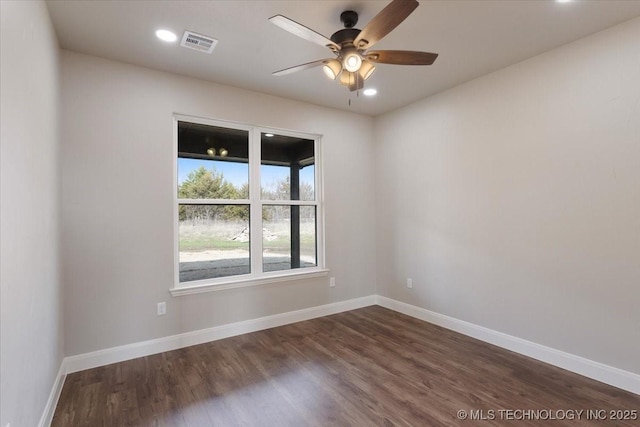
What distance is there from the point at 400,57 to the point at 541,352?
9.30 feet

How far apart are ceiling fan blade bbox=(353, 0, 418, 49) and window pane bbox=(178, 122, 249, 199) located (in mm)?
2046

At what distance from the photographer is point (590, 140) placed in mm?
2598

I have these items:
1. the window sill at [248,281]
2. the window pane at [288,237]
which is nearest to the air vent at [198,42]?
the window pane at [288,237]

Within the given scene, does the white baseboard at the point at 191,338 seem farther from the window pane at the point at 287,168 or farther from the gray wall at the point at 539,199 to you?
the window pane at the point at 287,168

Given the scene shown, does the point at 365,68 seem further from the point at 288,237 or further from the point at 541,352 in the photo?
the point at 541,352

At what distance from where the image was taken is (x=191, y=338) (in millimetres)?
3262

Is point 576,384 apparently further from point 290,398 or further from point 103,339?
point 103,339

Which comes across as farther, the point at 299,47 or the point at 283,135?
the point at 283,135

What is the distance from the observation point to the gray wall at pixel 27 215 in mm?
1384

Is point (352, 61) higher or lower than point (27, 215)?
higher

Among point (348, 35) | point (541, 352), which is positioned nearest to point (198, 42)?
point (348, 35)

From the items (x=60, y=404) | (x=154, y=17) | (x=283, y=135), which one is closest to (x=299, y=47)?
(x=154, y=17)

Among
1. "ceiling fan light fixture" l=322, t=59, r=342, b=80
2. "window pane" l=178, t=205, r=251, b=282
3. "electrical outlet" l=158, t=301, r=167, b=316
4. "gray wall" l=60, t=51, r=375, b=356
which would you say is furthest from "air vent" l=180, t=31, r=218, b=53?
"electrical outlet" l=158, t=301, r=167, b=316

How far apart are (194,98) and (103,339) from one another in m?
2.48
